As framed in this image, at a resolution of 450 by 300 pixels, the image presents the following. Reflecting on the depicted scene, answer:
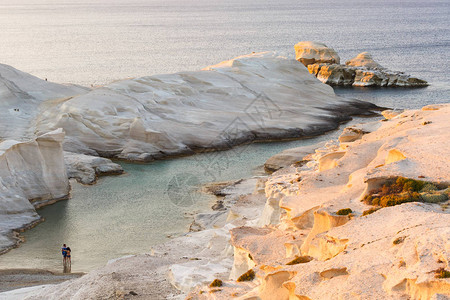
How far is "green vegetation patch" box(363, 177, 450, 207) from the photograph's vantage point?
2170 centimetres

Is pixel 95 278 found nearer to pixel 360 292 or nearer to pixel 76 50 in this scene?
pixel 360 292

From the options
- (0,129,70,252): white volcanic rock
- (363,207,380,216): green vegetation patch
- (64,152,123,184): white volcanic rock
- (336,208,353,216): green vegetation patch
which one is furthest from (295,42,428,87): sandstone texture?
(363,207,380,216): green vegetation patch

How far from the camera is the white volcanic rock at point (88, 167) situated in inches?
1982

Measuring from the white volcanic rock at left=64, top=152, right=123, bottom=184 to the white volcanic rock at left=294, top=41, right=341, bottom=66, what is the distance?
61.1 meters

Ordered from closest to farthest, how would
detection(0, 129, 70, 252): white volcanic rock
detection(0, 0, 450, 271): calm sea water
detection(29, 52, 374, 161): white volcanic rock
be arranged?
1. detection(0, 0, 450, 271): calm sea water
2. detection(0, 129, 70, 252): white volcanic rock
3. detection(29, 52, 374, 161): white volcanic rock

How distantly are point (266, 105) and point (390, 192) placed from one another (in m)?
50.8

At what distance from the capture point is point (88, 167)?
51375 millimetres

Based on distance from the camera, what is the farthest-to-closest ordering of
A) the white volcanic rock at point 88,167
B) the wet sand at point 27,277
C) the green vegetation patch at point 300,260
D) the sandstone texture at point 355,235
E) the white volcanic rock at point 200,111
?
1. the white volcanic rock at point 200,111
2. the white volcanic rock at point 88,167
3. the wet sand at point 27,277
4. the green vegetation patch at point 300,260
5. the sandstone texture at point 355,235

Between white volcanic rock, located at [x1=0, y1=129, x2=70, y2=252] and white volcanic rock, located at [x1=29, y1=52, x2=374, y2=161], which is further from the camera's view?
white volcanic rock, located at [x1=29, y1=52, x2=374, y2=161]

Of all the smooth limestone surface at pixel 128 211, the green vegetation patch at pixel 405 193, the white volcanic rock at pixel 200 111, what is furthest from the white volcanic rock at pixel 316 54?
the green vegetation patch at pixel 405 193

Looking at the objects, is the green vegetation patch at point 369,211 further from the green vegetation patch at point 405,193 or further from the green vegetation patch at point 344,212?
the green vegetation patch at point 344,212

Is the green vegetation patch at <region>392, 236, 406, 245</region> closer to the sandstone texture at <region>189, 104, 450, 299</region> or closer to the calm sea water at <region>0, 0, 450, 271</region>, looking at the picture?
the sandstone texture at <region>189, 104, 450, 299</region>

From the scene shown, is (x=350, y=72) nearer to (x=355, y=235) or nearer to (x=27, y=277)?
(x=27, y=277)

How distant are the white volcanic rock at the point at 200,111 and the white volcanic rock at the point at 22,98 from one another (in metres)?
1.74
